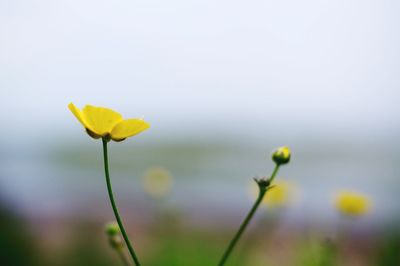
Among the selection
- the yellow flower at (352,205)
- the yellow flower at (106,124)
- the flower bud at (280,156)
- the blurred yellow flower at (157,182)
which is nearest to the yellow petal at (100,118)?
the yellow flower at (106,124)

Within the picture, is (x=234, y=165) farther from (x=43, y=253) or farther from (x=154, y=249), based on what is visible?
(x=43, y=253)

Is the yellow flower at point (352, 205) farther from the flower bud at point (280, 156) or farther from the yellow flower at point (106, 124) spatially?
the yellow flower at point (106, 124)

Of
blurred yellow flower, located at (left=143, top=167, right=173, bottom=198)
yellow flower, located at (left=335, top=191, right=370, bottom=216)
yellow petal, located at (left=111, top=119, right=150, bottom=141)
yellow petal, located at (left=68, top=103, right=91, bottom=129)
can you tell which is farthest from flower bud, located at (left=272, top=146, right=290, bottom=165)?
blurred yellow flower, located at (left=143, top=167, right=173, bottom=198)

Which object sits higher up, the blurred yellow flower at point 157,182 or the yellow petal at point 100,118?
the yellow petal at point 100,118

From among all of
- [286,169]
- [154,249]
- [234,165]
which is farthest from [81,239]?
[234,165]

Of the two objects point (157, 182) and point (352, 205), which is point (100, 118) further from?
point (157, 182)

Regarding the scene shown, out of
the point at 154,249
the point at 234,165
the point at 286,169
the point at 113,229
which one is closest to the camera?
the point at 113,229

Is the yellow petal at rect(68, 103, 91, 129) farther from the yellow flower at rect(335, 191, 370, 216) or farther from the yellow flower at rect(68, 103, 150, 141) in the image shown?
the yellow flower at rect(335, 191, 370, 216)
